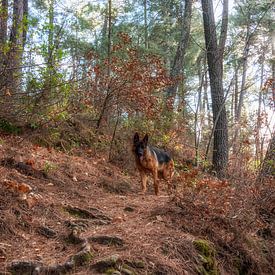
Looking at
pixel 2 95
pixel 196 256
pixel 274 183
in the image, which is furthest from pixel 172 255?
pixel 2 95

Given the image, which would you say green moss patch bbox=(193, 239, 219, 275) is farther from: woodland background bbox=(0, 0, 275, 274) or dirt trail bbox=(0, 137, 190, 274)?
dirt trail bbox=(0, 137, 190, 274)

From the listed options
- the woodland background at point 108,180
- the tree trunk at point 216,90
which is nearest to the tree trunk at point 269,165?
the woodland background at point 108,180

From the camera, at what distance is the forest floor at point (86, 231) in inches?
173

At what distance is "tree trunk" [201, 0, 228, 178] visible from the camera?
1251cm

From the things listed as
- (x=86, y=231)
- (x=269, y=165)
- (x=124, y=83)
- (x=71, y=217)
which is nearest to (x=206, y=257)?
(x=86, y=231)

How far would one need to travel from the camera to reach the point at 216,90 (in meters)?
12.8

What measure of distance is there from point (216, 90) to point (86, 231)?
29.0 ft

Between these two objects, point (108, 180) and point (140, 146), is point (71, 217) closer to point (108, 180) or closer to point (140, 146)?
point (108, 180)

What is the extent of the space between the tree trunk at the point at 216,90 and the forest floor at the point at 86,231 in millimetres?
4913

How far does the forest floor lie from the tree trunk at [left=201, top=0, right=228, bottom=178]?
16.1 ft

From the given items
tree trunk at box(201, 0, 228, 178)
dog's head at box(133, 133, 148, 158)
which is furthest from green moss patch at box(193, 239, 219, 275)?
tree trunk at box(201, 0, 228, 178)

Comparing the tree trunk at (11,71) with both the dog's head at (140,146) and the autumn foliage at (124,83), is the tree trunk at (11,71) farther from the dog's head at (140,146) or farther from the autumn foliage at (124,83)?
the autumn foliage at (124,83)

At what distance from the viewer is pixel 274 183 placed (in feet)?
24.6

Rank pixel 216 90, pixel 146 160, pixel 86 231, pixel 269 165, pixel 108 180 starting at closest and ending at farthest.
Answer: pixel 86 231 < pixel 269 165 < pixel 108 180 < pixel 146 160 < pixel 216 90
